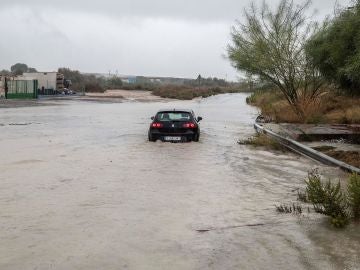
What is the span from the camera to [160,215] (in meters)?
8.21

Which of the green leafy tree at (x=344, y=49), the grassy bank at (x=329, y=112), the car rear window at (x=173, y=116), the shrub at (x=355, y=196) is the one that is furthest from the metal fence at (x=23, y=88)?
the shrub at (x=355, y=196)

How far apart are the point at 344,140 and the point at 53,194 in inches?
465

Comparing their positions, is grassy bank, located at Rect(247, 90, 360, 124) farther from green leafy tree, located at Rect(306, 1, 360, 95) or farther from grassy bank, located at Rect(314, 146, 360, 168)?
grassy bank, located at Rect(314, 146, 360, 168)

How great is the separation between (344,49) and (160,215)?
8.74 metres

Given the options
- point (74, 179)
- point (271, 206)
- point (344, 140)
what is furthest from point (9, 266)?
point (344, 140)

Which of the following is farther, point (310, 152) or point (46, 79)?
point (46, 79)

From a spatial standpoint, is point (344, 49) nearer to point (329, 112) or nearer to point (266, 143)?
point (266, 143)

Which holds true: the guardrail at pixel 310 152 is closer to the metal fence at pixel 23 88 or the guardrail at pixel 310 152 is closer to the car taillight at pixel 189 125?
the car taillight at pixel 189 125

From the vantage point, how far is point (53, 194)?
982 cm

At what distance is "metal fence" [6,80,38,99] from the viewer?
5941 cm

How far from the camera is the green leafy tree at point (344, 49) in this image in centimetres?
1320

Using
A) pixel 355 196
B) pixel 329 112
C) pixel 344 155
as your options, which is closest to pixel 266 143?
pixel 344 155

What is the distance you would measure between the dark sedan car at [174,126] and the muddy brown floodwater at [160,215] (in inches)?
84.8

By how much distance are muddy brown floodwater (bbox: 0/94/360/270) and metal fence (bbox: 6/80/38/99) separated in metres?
45.3
